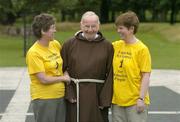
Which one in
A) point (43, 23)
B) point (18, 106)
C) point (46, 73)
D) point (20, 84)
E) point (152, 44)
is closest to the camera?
point (43, 23)

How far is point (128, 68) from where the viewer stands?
510 cm

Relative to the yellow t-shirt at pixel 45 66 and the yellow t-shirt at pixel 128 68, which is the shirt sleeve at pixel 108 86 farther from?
the yellow t-shirt at pixel 45 66

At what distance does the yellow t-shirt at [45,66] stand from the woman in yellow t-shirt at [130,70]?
546 millimetres

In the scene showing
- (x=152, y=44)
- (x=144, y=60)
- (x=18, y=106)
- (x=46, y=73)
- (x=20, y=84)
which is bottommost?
(x=152, y=44)

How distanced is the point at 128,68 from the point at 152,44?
2757cm

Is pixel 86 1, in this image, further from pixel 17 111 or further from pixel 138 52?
pixel 138 52

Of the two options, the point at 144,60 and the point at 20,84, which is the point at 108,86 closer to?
the point at 144,60

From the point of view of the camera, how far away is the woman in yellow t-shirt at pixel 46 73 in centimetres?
496

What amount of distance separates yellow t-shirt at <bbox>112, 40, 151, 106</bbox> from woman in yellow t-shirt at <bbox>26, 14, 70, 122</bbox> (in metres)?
0.50

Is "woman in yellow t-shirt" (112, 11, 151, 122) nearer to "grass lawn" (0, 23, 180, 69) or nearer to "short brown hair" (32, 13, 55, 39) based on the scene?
"short brown hair" (32, 13, 55, 39)

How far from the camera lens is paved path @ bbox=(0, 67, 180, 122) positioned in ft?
30.9

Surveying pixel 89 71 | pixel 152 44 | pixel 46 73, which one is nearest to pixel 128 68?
pixel 89 71

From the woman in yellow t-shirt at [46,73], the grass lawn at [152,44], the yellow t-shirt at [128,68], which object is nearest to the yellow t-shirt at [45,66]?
the woman in yellow t-shirt at [46,73]

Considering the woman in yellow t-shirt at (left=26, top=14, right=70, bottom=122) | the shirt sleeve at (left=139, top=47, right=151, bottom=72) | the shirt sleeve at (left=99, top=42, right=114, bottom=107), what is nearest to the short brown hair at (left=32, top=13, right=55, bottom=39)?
the woman in yellow t-shirt at (left=26, top=14, right=70, bottom=122)
